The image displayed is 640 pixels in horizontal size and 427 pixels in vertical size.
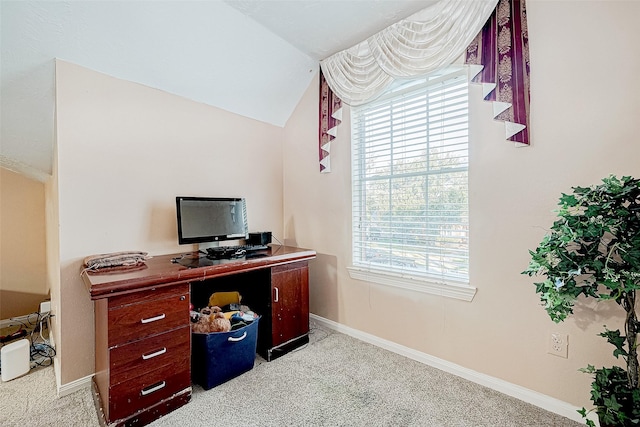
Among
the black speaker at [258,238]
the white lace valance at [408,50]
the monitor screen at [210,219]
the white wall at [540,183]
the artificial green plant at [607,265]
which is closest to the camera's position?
the artificial green plant at [607,265]

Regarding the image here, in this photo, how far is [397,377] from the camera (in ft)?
6.81

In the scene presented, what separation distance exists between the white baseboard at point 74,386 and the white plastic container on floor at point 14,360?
50 centimetres

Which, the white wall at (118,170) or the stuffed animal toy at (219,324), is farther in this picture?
the stuffed animal toy at (219,324)

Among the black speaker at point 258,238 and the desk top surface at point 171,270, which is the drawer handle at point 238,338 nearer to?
the desk top surface at point 171,270

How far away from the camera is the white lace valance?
1.89m

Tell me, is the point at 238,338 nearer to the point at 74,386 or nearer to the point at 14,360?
the point at 74,386

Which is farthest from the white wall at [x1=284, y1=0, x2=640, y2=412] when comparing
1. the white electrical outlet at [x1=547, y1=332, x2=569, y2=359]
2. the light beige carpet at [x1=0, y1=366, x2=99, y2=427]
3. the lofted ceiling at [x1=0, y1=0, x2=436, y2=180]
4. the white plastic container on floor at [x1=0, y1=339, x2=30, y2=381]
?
the white plastic container on floor at [x1=0, y1=339, x2=30, y2=381]

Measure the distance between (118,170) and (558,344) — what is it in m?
3.05

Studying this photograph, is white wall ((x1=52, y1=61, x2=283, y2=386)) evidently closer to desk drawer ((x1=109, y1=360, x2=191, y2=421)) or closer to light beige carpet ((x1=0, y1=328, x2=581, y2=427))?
light beige carpet ((x1=0, y1=328, x2=581, y2=427))

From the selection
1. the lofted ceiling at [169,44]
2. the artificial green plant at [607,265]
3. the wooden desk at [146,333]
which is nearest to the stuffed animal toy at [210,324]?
the wooden desk at [146,333]

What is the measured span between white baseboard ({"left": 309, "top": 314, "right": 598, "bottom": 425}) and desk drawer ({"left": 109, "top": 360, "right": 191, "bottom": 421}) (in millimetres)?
1489

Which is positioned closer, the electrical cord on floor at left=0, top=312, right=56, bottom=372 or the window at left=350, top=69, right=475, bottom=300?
the window at left=350, top=69, right=475, bottom=300

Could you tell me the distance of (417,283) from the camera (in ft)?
7.47

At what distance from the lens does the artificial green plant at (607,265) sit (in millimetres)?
1212
